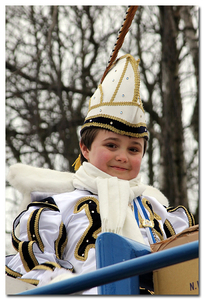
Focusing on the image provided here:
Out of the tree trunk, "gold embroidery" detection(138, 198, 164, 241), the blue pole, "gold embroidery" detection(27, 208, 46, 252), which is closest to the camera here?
the blue pole

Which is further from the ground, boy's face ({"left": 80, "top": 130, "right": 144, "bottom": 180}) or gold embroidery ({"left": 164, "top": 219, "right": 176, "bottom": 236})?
boy's face ({"left": 80, "top": 130, "right": 144, "bottom": 180})

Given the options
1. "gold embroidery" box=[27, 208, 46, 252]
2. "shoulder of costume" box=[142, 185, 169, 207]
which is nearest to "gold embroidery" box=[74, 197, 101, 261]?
"gold embroidery" box=[27, 208, 46, 252]

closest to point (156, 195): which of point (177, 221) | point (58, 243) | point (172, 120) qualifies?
point (177, 221)

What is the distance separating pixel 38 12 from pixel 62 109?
125 centimetres

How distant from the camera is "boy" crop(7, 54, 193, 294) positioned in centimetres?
239

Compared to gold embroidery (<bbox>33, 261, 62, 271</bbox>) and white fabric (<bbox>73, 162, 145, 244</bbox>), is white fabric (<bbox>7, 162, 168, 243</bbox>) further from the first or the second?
gold embroidery (<bbox>33, 261, 62, 271</bbox>)

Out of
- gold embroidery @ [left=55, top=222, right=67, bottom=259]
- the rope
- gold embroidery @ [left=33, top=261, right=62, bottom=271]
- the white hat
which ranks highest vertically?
the rope

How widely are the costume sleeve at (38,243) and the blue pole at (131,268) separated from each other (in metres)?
0.76

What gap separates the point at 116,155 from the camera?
2.69 metres

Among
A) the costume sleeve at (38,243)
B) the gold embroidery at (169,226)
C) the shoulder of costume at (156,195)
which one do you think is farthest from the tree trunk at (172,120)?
the costume sleeve at (38,243)

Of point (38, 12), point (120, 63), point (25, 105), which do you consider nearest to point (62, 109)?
point (25, 105)

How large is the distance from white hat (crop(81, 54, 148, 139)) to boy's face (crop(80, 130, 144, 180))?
44 mm

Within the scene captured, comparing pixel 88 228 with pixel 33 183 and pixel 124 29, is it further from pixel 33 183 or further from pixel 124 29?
pixel 124 29

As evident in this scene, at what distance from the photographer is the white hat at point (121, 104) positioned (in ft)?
8.93
